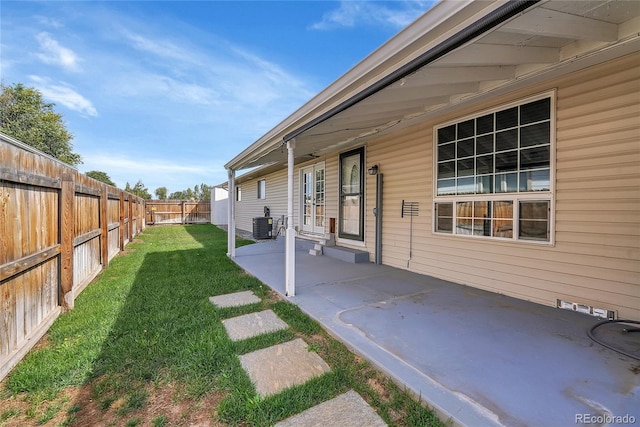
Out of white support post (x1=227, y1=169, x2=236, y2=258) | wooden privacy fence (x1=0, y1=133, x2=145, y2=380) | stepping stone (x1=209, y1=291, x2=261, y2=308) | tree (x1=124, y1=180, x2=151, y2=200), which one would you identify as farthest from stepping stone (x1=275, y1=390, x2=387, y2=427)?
tree (x1=124, y1=180, x2=151, y2=200)

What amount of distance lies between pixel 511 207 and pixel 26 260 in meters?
5.17

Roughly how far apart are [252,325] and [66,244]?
98.1 inches

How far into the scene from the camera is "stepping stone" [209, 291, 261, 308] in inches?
142

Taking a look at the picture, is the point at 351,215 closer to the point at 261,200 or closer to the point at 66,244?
the point at 66,244

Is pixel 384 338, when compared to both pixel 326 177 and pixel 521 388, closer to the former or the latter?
pixel 521 388

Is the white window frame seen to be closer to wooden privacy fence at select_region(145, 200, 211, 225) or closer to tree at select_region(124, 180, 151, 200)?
wooden privacy fence at select_region(145, 200, 211, 225)

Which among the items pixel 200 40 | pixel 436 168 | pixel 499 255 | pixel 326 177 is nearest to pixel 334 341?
pixel 499 255

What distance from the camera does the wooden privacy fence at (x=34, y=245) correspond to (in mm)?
2186

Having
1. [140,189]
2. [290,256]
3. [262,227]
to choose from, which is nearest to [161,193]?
[140,189]

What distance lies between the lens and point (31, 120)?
21.3 m

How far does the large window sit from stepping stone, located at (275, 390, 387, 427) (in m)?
2.95

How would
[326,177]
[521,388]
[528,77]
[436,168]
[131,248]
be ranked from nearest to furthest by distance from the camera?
[521,388], [528,77], [436,168], [326,177], [131,248]

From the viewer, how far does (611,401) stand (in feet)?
5.48

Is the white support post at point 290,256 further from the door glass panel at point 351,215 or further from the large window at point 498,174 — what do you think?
the door glass panel at point 351,215
